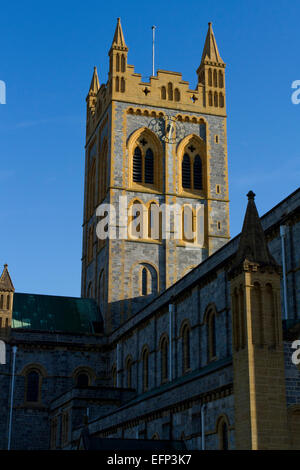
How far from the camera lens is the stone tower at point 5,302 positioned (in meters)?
61.8

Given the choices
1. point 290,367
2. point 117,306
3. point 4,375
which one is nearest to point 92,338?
point 117,306

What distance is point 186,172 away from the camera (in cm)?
6894

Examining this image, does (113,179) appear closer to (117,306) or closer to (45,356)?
(117,306)

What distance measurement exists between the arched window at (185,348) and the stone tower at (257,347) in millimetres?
16270

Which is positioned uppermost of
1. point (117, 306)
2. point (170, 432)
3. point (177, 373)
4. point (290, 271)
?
point (117, 306)

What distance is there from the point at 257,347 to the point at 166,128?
43203 mm

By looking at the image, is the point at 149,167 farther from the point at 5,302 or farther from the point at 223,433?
the point at 223,433

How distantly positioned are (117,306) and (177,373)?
17.7 meters

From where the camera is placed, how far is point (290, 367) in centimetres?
2795

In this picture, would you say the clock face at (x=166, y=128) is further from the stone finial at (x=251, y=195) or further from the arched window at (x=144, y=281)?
the stone finial at (x=251, y=195)

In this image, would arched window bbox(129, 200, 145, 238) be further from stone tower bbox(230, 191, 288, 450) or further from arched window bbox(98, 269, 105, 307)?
stone tower bbox(230, 191, 288, 450)

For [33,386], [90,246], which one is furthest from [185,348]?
[90,246]

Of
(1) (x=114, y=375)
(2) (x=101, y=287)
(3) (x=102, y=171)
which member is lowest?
(1) (x=114, y=375)

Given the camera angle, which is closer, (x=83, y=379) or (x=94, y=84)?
(x=83, y=379)
